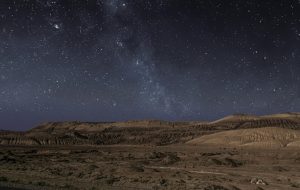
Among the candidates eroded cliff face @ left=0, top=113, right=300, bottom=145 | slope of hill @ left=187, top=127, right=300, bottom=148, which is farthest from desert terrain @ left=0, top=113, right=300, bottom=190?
eroded cliff face @ left=0, top=113, right=300, bottom=145

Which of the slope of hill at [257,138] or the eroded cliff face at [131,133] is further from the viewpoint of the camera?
the eroded cliff face at [131,133]

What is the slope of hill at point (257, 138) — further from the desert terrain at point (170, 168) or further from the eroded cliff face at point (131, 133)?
the eroded cliff face at point (131, 133)

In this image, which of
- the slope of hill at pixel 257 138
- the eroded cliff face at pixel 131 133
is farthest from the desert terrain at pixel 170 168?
the eroded cliff face at pixel 131 133

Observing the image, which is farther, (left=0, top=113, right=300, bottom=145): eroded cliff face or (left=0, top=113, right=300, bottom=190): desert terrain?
(left=0, top=113, right=300, bottom=145): eroded cliff face

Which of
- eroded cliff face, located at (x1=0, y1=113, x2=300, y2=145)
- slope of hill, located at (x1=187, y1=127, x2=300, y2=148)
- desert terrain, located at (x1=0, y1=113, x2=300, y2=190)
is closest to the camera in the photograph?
desert terrain, located at (x1=0, y1=113, x2=300, y2=190)

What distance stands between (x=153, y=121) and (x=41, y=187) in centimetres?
16015

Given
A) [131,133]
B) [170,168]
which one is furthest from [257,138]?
[170,168]

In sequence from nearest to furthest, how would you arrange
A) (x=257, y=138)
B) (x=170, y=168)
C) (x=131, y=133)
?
(x=170, y=168) < (x=257, y=138) < (x=131, y=133)

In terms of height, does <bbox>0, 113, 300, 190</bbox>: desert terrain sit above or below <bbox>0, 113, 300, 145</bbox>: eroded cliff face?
below

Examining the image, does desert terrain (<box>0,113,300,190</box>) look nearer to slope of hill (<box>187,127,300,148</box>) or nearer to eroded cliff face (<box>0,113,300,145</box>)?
slope of hill (<box>187,127,300,148</box>)

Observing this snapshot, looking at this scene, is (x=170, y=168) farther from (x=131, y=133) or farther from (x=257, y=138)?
(x=131, y=133)

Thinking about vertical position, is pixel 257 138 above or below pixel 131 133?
below

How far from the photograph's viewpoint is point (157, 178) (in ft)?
113

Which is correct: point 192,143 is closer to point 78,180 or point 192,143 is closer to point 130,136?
point 130,136
